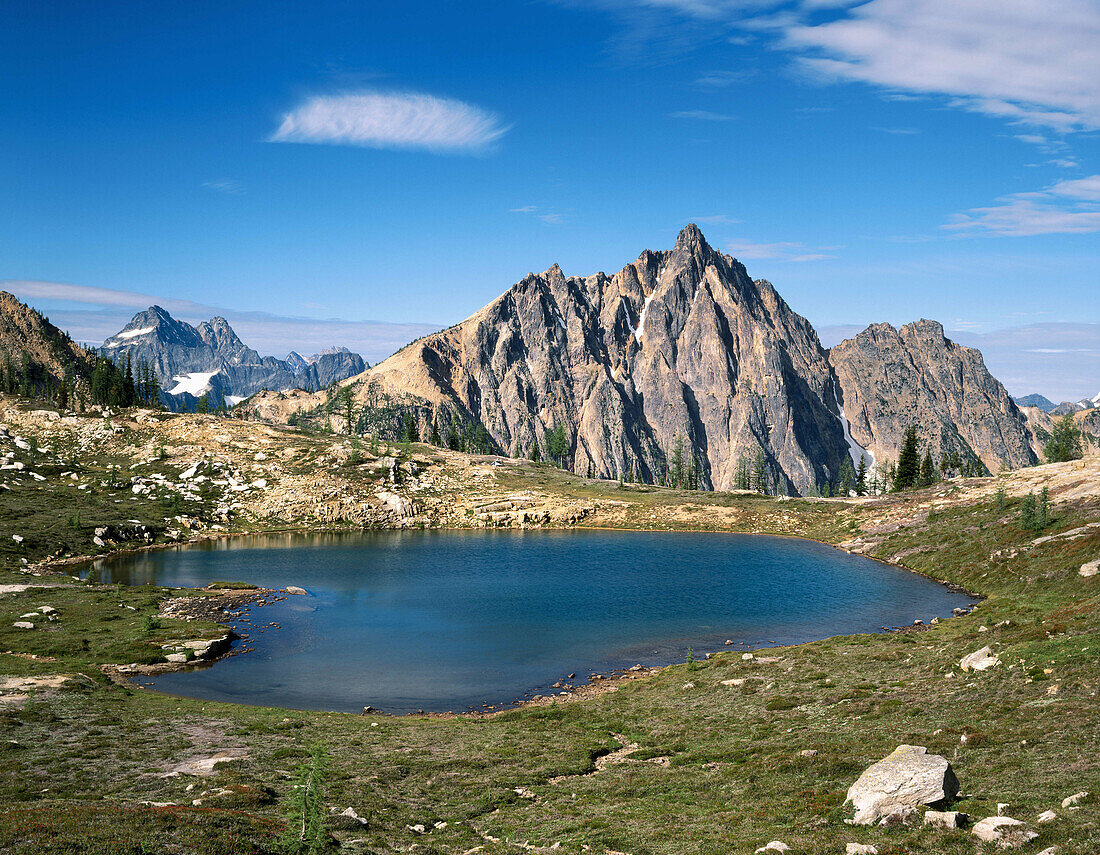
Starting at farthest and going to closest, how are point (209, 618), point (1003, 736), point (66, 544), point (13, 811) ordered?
1. point (66, 544)
2. point (209, 618)
3. point (1003, 736)
4. point (13, 811)

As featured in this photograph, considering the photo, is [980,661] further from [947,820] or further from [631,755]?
[947,820]

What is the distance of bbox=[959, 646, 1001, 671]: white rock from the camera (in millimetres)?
40438

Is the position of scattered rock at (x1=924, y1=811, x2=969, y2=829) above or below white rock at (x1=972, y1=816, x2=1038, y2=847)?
below

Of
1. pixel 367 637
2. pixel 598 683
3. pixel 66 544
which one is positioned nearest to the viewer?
pixel 598 683

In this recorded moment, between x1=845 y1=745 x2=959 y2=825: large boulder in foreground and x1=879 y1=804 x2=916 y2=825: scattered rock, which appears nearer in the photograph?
x1=879 y1=804 x2=916 y2=825: scattered rock

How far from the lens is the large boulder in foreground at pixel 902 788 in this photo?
22.3m

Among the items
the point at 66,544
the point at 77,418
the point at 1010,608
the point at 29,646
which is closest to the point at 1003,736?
the point at 1010,608

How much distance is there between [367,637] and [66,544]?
76.1 meters

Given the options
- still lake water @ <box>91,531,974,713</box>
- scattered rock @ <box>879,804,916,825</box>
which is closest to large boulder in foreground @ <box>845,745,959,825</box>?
scattered rock @ <box>879,804,916,825</box>

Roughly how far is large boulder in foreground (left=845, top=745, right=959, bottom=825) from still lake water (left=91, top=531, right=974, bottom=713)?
35582 millimetres

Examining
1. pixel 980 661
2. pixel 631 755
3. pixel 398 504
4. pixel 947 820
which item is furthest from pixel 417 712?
pixel 398 504

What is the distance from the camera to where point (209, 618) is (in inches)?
3022

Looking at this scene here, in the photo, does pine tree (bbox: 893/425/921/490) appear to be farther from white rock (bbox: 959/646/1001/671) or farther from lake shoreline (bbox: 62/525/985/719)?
white rock (bbox: 959/646/1001/671)

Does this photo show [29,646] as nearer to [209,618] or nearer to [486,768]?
[209,618]
